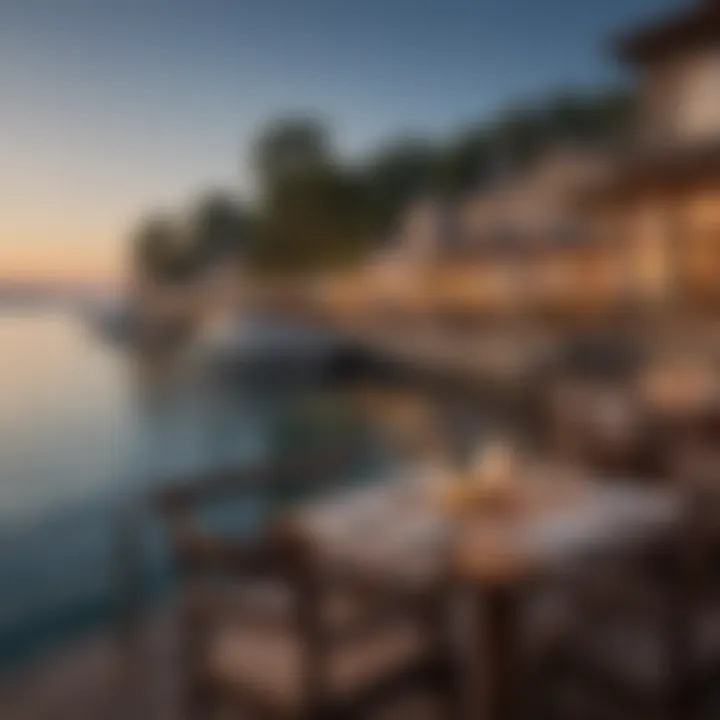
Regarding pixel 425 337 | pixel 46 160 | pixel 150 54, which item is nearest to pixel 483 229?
pixel 425 337

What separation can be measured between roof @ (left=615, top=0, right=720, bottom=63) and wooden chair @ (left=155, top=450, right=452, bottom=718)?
131cm

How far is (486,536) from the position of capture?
1.44 m

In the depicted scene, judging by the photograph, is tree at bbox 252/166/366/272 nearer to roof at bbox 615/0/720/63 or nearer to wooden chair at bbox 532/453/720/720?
roof at bbox 615/0/720/63

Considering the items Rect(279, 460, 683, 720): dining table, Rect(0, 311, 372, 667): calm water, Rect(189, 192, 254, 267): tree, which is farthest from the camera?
Rect(189, 192, 254, 267): tree

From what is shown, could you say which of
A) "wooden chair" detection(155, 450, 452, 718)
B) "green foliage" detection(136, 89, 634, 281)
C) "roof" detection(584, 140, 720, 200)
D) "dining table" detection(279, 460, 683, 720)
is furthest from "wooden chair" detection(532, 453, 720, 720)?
"green foliage" detection(136, 89, 634, 281)

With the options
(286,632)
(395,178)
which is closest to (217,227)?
(395,178)

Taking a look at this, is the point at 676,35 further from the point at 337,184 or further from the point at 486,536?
the point at 486,536

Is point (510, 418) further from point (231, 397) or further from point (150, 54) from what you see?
point (150, 54)

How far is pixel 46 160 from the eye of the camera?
160cm

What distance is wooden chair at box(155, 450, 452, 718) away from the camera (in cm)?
136

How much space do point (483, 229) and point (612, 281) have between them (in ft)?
1.08

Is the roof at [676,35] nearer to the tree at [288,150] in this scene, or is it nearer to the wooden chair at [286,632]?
the tree at [288,150]

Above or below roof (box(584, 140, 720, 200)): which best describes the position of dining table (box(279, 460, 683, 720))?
below

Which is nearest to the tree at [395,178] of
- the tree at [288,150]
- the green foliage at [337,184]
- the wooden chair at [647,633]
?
the green foliage at [337,184]
